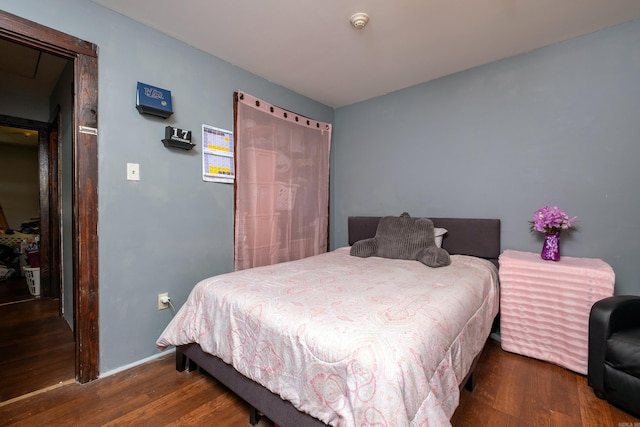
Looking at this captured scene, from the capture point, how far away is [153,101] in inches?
76.9

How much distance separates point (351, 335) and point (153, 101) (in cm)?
204

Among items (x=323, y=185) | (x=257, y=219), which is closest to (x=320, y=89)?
(x=323, y=185)

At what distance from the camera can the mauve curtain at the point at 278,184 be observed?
101 inches

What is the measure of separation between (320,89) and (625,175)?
8.83 ft

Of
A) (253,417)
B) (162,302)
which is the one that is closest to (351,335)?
(253,417)

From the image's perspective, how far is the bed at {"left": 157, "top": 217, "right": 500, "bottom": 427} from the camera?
90cm

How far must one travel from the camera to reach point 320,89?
3.06 metres

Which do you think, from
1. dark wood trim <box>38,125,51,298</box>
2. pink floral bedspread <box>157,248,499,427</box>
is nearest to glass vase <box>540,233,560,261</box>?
pink floral bedspread <box>157,248,499,427</box>

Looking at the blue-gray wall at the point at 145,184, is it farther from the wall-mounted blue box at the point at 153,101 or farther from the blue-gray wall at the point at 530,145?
the blue-gray wall at the point at 530,145

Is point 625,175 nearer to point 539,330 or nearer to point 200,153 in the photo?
point 539,330

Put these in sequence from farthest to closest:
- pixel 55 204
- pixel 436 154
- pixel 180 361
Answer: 1. pixel 55 204
2. pixel 436 154
3. pixel 180 361

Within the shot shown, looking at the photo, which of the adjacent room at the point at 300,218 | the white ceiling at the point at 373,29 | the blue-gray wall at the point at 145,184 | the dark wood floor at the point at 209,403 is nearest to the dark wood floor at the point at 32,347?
the adjacent room at the point at 300,218

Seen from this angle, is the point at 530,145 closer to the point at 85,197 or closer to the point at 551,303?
the point at 551,303

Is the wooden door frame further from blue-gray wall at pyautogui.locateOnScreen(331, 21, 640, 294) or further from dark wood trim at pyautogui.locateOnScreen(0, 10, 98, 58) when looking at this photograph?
blue-gray wall at pyautogui.locateOnScreen(331, 21, 640, 294)
